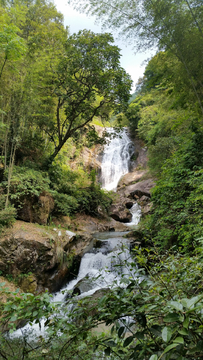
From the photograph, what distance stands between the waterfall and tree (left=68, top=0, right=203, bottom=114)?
14.7 metres

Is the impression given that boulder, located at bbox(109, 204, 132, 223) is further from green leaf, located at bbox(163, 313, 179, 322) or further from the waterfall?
green leaf, located at bbox(163, 313, 179, 322)

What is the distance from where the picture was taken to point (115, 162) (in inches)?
826

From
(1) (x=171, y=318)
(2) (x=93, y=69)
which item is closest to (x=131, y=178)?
(2) (x=93, y=69)

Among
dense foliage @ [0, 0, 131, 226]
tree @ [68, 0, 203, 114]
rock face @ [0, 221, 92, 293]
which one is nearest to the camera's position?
tree @ [68, 0, 203, 114]

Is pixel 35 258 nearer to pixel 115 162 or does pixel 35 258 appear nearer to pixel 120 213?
pixel 120 213

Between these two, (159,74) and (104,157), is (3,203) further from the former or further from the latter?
(104,157)

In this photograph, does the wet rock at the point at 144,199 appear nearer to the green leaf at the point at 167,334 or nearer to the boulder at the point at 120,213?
the boulder at the point at 120,213

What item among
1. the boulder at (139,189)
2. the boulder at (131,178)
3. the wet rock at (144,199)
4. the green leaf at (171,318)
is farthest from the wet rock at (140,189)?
the green leaf at (171,318)

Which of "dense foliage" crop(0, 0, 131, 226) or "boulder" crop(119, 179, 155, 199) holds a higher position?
"dense foliage" crop(0, 0, 131, 226)

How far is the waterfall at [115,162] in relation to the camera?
1956 cm

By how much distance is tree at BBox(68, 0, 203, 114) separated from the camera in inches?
145

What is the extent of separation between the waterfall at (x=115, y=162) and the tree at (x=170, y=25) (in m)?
14.7

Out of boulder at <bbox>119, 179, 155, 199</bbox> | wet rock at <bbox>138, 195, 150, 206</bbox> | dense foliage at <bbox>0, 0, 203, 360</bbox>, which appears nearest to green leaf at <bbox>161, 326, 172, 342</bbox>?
dense foliage at <bbox>0, 0, 203, 360</bbox>

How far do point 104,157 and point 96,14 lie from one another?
55.9ft
